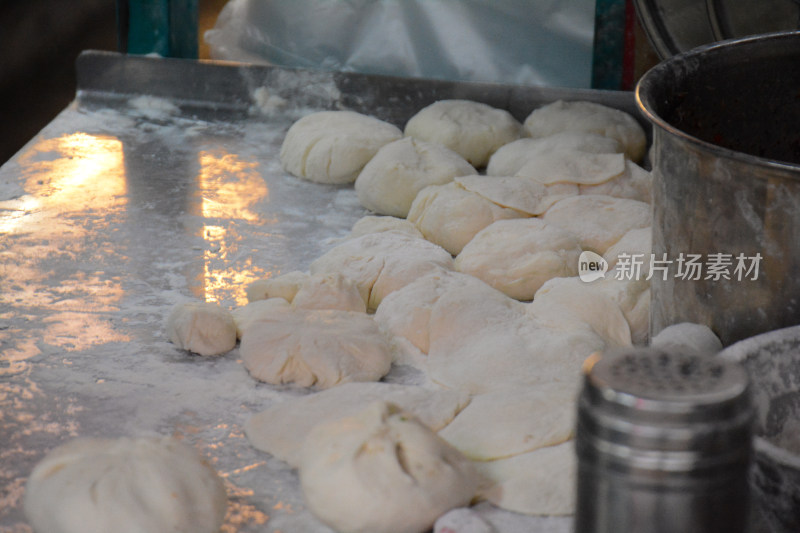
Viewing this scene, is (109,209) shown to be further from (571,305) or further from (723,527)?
(723,527)

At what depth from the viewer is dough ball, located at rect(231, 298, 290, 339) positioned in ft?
6.13

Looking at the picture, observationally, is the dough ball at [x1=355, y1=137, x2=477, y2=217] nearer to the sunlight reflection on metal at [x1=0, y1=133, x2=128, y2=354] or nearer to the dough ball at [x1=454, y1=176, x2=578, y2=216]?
the dough ball at [x1=454, y1=176, x2=578, y2=216]

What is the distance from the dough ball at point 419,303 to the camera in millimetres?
1866

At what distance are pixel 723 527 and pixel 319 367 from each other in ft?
3.30

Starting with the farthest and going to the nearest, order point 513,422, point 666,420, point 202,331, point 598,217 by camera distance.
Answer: point 598,217 < point 202,331 < point 513,422 < point 666,420

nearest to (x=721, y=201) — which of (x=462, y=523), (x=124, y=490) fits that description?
(x=462, y=523)

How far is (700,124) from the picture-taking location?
6.19ft

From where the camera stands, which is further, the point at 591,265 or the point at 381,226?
the point at 381,226

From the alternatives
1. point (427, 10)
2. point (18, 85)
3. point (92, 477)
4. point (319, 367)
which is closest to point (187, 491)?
point (92, 477)

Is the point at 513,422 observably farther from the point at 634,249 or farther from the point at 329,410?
the point at 634,249

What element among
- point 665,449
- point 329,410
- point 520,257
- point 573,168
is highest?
point 665,449

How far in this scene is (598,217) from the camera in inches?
90.6

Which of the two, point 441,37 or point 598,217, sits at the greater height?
point 441,37

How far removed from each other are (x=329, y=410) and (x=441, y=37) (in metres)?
2.63
